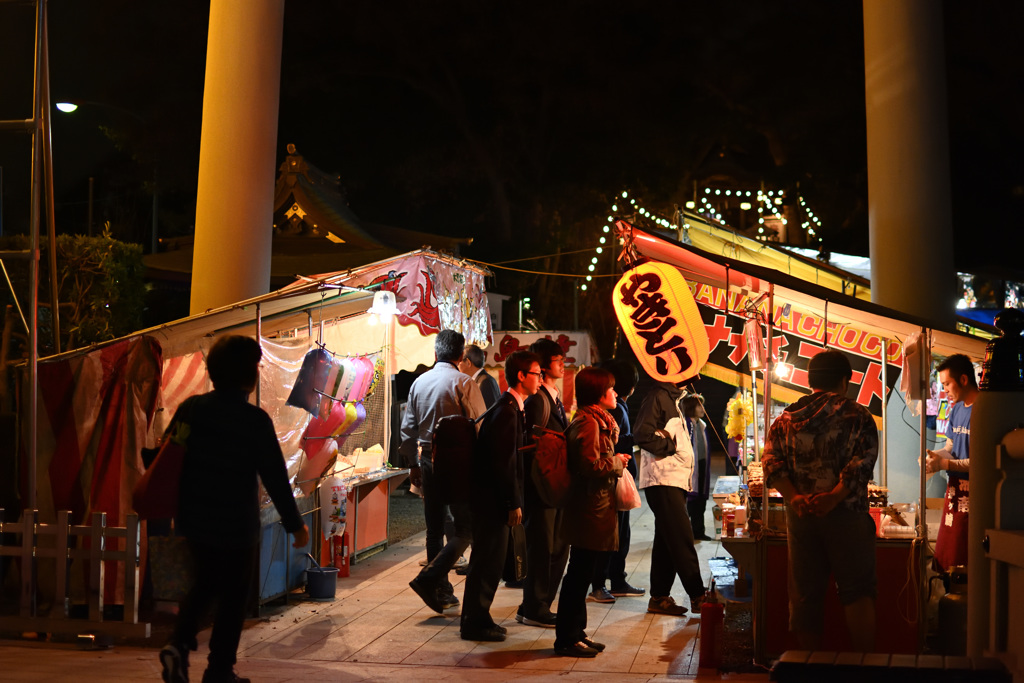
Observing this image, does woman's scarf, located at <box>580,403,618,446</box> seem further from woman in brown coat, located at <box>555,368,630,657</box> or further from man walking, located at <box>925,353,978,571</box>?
man walking, located at <box>925,353,978,571</box>

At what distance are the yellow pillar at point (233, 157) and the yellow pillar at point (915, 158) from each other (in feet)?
23.4

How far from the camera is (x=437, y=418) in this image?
8430mm

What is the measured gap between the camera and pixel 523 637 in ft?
22.8

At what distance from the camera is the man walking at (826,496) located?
5.43 m

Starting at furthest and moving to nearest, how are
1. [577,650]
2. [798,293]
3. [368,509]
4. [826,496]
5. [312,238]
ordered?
[312,238]
[368,509]
[798,293]
[577,650]
[826,496]

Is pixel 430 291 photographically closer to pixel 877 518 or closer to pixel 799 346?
pixel 799 346

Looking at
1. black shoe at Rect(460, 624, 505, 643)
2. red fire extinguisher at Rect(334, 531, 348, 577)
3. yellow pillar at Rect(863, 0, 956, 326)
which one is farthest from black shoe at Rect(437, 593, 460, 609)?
yellow pillar at Rect(863, 0, 956, 326)

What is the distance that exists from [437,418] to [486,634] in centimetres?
222

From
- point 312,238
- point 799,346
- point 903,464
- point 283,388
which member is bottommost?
point 903,464

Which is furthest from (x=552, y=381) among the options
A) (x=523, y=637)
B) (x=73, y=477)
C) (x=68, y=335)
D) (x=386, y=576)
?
(x=68, y=335)

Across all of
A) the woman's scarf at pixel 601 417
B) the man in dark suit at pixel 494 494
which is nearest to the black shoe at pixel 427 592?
the man in dark suit at pixel 494 494

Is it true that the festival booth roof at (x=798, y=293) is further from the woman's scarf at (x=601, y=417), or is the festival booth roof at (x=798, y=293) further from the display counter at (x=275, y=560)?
the display counter at (x=275, y=560)

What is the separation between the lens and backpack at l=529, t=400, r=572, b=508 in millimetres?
6395

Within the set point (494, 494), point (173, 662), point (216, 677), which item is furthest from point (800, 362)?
point (173, 662)
